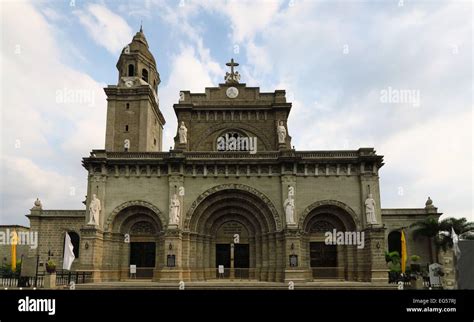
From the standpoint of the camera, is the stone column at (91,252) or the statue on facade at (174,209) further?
the statue on facade at (174,209)

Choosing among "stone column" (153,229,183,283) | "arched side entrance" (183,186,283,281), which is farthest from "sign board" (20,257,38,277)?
"arched side entrance" (183,186,283,281)

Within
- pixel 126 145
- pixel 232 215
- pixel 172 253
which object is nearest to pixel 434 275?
pixel 232 215

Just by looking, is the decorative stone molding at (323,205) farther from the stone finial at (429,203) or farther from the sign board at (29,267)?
the sign board at (29,267)

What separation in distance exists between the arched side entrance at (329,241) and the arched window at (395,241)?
11020 mm

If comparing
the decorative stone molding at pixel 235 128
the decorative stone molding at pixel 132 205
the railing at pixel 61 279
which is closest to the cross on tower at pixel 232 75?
the decorative stone molding at pixel 235 128

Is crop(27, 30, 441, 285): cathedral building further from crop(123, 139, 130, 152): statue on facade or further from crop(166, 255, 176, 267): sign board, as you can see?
crop(123, 139, 130, 152): statue on facade

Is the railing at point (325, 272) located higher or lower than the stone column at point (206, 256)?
lower

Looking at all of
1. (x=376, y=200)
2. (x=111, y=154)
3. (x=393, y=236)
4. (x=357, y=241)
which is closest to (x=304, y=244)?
(x=357, y=241)

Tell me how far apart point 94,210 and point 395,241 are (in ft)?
96.7

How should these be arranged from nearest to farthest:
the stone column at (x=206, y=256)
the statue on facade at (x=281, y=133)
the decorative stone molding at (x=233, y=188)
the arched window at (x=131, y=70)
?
the decorative stone molding at (x=233, y=188), the stone column at (x=206, y=256), the statue on facade at (x=281, y=133), the arched window at (x=131, y=70)

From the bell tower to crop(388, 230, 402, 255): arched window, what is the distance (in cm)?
2649

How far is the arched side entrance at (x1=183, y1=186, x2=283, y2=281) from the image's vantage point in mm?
31312

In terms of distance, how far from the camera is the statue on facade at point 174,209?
1200 inches
